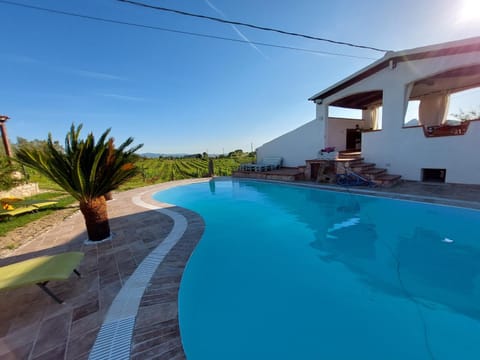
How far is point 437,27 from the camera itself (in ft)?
24.1

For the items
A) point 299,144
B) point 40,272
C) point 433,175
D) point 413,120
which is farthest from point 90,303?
point 413,120

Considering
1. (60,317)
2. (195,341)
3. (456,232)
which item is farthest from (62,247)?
(456,232)

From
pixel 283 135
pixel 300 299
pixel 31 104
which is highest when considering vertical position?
pixel 31 104

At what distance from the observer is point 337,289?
9.82ft

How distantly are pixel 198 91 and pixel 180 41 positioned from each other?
628 cm

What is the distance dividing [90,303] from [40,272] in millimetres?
751

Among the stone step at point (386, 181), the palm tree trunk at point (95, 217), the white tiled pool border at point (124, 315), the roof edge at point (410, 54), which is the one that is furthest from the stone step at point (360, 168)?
the palm tree trunk at point (95, 217)

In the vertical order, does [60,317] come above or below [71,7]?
below

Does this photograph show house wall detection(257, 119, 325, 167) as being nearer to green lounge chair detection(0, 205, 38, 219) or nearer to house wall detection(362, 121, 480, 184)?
house wall detection(362, 121, 480, 184)

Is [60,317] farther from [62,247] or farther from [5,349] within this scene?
[62,247]

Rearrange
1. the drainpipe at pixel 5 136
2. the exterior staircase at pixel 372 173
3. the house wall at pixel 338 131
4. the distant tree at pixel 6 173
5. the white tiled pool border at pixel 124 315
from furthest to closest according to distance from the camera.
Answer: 1. the house wall at pixel 338 131
2. the drainpipe at pixel 5 136
3. the exterior staircase at pixel 372 173
4. the distant tree at pixel 6 173
5. the white tiled pool border at pixel 124 315

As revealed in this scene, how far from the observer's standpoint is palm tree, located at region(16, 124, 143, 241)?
12.4ft

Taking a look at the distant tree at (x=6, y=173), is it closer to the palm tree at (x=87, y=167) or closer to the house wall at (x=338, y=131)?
the palm tree at (x=87, y=167)

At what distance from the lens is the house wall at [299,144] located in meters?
13.3
